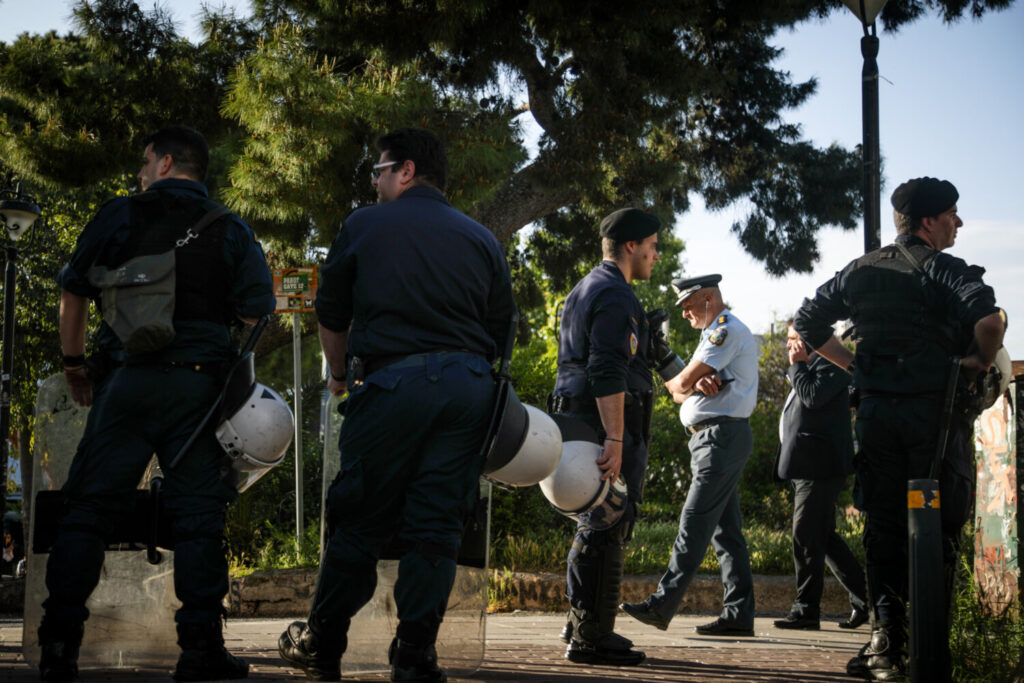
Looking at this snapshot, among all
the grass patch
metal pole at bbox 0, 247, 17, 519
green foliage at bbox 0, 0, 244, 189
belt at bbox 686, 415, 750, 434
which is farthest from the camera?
metal pole at bbox 0, 247, 17, 519

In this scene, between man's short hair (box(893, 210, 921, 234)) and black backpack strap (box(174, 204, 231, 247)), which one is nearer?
black backpack strap (box(174, 204, 231, 247))

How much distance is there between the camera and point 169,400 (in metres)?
3.90

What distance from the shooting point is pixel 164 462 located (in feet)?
12.8

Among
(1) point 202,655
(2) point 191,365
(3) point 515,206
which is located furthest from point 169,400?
(3) point 515,206

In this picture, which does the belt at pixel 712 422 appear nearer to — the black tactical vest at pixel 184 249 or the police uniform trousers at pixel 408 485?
the police uniform trousers at pixel 408 485

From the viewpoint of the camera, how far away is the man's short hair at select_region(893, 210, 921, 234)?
14.9ft

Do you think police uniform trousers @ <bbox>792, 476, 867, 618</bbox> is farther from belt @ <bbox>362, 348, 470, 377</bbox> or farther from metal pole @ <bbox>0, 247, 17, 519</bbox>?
metal pole @ <bbox>0, 247, 17, 519</bbox>

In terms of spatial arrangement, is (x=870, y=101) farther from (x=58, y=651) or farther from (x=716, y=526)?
(x=58, y=651)

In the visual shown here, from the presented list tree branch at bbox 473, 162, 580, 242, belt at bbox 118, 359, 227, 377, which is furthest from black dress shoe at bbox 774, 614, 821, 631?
tree branch at bbox 473, 162, 580, 242

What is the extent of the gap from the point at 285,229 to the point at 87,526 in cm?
680

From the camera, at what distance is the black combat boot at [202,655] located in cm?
371

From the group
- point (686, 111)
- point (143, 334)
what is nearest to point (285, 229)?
point (686, 111)

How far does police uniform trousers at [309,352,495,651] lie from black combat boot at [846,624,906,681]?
1.86 meters

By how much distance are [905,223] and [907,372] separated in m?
0.66
